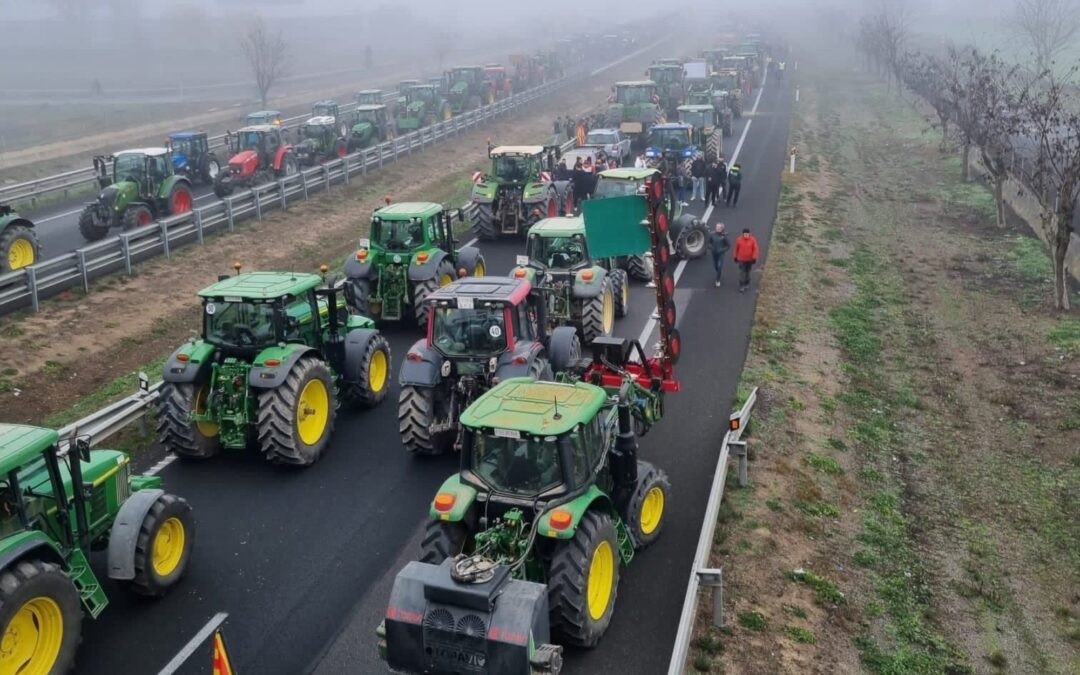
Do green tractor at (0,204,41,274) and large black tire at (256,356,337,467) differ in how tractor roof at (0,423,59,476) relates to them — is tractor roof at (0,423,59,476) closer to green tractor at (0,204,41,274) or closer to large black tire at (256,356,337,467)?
large black tire at (256,356,337,467)

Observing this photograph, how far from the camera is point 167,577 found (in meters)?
9.62

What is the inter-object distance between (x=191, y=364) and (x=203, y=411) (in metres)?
0.69

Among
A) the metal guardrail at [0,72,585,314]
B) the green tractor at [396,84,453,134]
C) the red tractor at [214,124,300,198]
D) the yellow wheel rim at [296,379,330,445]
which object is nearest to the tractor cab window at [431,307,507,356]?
the yellow wheel rim at [296,379,330,445]

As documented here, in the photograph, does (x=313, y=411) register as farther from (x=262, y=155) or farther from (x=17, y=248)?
(x=262, y=155)

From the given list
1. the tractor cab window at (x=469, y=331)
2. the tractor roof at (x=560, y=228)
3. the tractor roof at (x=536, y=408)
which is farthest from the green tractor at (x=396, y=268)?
the tractor roof at (x=536, y=408)

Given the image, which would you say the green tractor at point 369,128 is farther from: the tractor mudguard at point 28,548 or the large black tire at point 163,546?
the tractor mudguard at point 28,548

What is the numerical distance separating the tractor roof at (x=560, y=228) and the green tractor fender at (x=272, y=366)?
674cm

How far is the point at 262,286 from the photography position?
497 inches

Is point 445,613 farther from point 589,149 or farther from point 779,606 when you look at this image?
point 589,149

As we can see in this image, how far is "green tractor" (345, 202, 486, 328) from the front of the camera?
58.7 feet

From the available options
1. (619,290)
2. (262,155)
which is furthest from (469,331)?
(262,155)

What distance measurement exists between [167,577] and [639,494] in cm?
514

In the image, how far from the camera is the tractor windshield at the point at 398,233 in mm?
18166

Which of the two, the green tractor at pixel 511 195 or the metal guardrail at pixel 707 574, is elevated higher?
the green tractor at pixel 511 195
